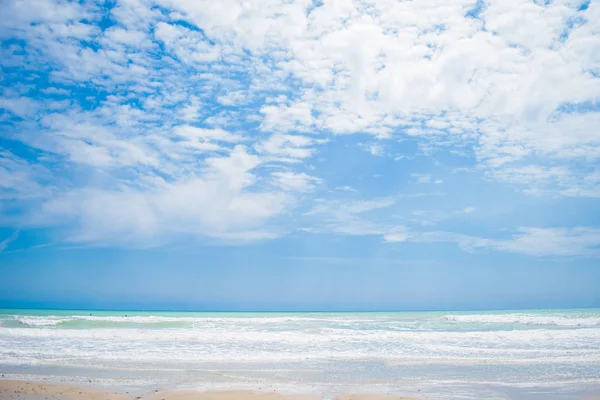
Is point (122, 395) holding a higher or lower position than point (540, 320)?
higher

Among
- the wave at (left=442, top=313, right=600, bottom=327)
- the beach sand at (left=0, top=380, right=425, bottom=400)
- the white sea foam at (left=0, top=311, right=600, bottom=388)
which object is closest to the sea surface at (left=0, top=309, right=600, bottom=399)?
the white sea foam at (left=0, top=311, right=600, bottom=388)

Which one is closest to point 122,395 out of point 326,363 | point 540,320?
Result: point 326,363

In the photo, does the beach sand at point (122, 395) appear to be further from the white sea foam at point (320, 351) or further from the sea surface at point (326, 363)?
the white sea foam at point (320, 351)

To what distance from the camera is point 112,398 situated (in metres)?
9.15

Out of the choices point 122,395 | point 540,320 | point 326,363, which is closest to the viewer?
point 122,395

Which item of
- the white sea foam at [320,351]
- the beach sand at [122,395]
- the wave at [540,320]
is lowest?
the wave at [540,320]

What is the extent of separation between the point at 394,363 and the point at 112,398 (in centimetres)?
851

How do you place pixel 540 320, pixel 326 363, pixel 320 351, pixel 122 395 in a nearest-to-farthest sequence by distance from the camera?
pixel 122 395
pixel 326 363
pixel 320 351
pixel 540 320

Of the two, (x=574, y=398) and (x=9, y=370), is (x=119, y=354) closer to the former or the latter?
(x=9, y=370)

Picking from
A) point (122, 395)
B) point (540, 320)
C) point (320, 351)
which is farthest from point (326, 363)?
point (540, 320)

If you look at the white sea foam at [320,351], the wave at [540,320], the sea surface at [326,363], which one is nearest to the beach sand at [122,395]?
the sea surface at [326,363]

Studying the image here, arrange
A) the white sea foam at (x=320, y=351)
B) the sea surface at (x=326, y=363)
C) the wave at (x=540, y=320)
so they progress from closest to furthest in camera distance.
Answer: the sea surface at (x=326, y=363) → the white sea foam at (x=320, y=351) → the wave at (x=540, y=320)

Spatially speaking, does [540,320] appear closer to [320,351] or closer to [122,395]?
[320,351]

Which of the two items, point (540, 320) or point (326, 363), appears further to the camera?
point (540, 320)
